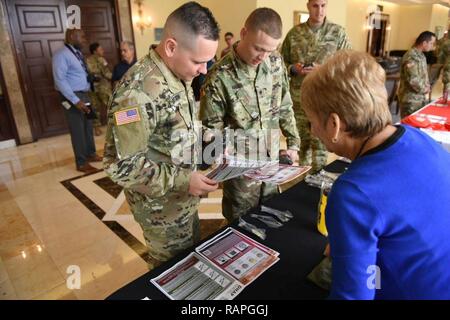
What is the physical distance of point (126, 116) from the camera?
1.05 m

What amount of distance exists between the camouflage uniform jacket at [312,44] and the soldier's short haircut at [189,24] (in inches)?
72.9

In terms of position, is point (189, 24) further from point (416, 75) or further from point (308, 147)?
point (416, 75)

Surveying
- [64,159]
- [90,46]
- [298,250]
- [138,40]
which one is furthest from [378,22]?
[298,250]

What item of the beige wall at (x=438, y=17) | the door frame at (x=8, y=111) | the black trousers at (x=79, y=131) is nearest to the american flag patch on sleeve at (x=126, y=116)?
the black trousers at (x=79, y=131)

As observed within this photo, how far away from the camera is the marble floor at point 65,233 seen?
2.01 meters

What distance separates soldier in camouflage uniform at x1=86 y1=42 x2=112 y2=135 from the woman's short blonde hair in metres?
4.98

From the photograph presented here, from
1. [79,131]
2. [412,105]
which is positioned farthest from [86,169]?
[412,105]

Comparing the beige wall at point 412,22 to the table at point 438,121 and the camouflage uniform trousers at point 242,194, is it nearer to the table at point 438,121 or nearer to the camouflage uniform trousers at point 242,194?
the table at point 438,121

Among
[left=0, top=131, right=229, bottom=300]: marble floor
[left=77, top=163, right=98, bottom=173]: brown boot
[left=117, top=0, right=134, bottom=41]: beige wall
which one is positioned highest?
[left=117, top=0, right=134, bottom=41]: beige wall

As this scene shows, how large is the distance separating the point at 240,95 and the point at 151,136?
65 cm

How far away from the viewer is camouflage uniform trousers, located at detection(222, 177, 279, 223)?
1817 millimetres

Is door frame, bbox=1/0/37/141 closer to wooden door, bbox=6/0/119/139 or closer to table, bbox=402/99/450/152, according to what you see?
wooden door, bbox=6/0/119/139

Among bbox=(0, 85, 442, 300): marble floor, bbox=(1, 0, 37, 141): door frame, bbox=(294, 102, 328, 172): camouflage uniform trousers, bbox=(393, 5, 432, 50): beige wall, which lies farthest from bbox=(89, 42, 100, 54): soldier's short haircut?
bbox=(393, 5, 432, 50): beige wall
